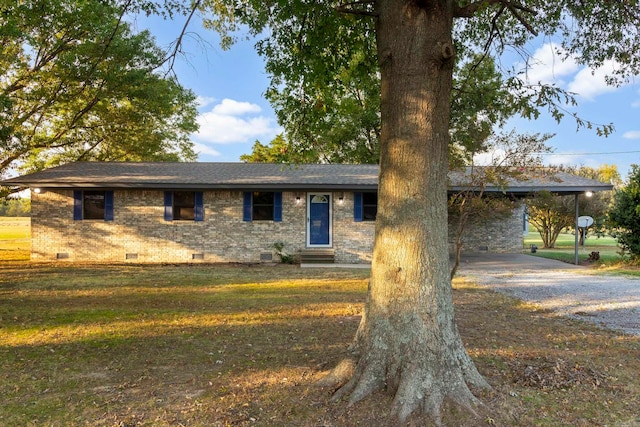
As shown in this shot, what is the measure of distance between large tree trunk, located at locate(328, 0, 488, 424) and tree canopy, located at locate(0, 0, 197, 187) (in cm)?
690

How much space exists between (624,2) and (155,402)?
690cm

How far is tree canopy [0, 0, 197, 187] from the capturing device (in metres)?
10.8

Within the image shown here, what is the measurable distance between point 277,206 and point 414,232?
1046cm

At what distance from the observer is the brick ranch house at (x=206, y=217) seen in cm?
1319

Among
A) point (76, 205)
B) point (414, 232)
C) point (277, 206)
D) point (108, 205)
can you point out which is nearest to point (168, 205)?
point (108, 205)

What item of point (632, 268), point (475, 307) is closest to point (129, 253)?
point (475, 307)

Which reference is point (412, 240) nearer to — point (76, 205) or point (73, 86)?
point (76, 205)

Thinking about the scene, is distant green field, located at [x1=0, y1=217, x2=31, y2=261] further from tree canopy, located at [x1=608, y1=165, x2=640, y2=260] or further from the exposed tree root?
tree canopy, located at [x1=608, y1=165, x2=640, y2=260]

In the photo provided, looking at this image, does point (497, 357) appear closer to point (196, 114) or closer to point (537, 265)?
point (537, 265)

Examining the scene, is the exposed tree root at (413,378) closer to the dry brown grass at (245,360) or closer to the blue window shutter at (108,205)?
the dry brown grass at (245,360)

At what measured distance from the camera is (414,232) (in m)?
3.28


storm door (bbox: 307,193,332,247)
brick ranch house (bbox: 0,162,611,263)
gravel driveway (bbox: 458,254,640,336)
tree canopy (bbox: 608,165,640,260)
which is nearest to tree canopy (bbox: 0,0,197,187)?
brick ranch house (bbox: 0,162,611,263)

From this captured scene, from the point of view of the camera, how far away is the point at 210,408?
329 cm

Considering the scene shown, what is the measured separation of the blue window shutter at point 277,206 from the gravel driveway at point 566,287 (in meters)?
5.87
